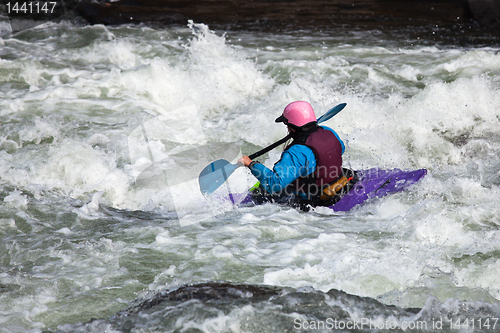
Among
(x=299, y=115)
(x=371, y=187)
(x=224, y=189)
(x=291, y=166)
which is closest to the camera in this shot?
(x=291, y=166)

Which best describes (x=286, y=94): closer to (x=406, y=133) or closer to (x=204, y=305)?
(x=406, y=133)

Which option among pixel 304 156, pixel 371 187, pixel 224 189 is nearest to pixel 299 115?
pixel 304 156

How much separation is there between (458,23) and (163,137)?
924 cm

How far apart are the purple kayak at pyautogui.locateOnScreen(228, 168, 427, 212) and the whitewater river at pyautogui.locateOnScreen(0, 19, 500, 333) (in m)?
0.11

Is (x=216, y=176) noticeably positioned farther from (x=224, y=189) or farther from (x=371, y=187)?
(x=371, y=187)

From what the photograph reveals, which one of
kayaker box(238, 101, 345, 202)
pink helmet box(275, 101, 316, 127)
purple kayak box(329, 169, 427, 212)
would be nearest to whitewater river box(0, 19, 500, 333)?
purple kayak box(329, 169, 427, 212)

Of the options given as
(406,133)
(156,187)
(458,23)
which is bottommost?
(156,187)

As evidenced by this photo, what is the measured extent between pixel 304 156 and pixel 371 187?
91 centimetres

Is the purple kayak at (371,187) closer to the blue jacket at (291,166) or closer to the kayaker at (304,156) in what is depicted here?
the kayaker at (304,156)

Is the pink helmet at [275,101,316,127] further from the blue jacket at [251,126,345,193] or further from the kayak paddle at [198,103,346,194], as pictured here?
the kayak paddle at [198,103,346,194]

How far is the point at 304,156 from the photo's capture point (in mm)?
3709

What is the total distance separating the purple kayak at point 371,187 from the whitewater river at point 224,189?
0.11 meters

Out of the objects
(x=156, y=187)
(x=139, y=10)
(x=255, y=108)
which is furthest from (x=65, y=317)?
(x=139, y=10)

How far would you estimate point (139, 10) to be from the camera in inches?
537
